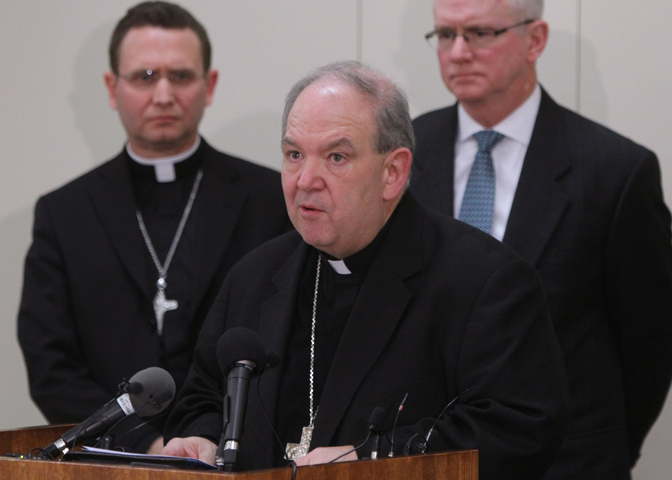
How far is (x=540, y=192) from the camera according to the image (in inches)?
138

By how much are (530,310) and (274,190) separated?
61.7 inches

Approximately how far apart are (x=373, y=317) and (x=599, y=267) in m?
1.12

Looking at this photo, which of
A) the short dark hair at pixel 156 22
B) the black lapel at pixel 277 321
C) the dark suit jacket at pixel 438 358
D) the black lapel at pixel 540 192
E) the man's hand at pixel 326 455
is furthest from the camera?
the short dark hair at pixel 156 22

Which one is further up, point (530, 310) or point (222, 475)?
point (530, 310)

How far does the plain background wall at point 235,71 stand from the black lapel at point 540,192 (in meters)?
0.99

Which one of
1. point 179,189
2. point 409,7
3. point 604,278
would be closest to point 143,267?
point 179,189

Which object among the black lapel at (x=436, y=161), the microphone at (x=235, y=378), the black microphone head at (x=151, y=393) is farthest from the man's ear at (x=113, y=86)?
the microphone at (x=235, y=378)

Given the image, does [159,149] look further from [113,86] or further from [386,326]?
[386,326]

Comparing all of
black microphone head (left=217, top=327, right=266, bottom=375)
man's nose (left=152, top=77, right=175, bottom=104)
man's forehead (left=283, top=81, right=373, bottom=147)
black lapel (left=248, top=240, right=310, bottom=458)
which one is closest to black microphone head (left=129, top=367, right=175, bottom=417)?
black microphone head (left=217, top=327, right=266, bottom=375)

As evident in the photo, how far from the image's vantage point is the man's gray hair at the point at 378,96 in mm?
2660

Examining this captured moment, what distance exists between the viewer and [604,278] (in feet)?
11.5

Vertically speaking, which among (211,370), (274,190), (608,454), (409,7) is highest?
Answer: (409,7)

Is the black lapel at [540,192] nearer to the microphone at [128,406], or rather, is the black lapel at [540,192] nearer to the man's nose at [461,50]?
the man's nose at [461,50]

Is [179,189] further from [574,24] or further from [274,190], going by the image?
[574,24]
